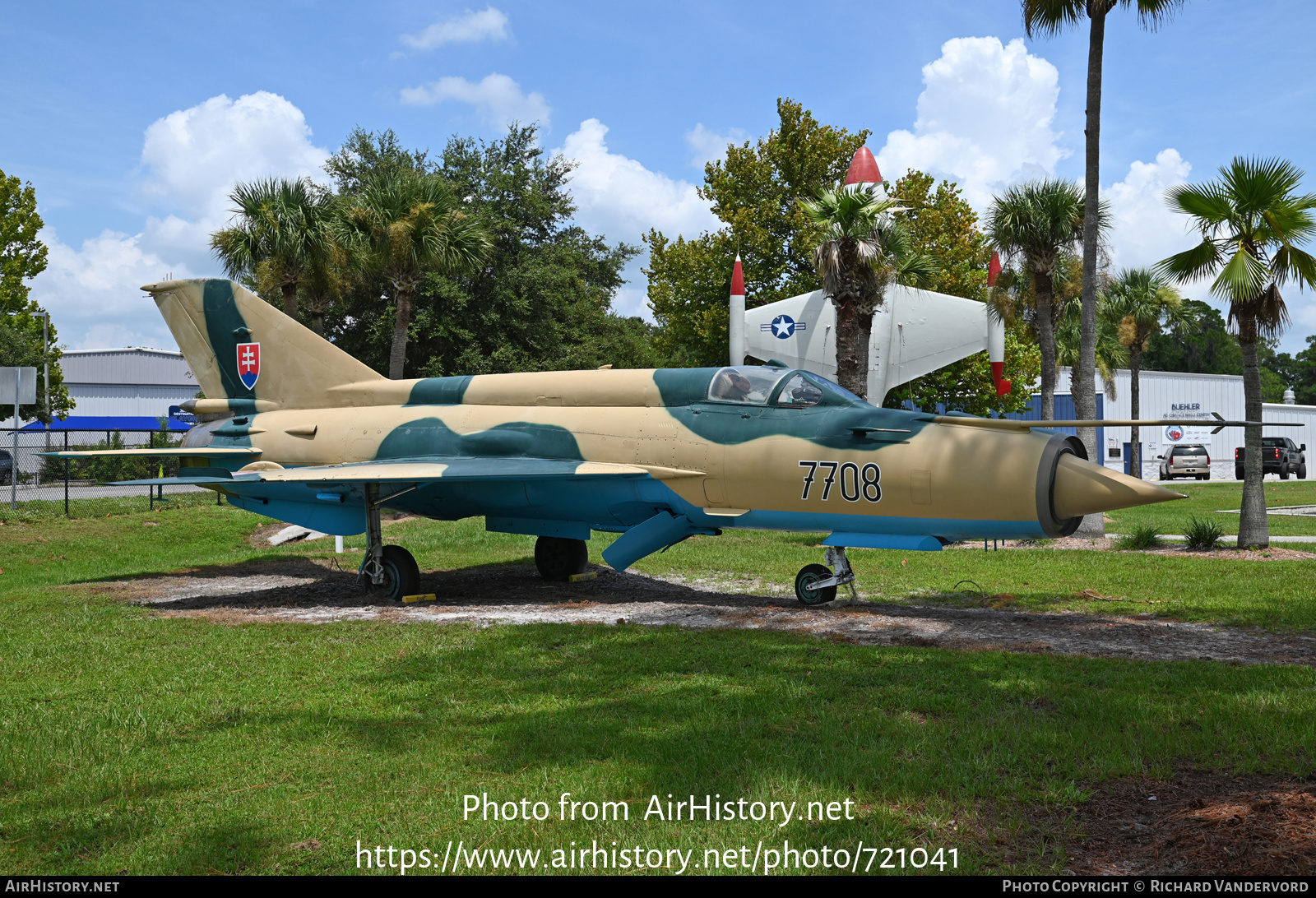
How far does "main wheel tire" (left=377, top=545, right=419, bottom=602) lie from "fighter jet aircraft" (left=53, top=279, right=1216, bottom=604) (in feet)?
0.11

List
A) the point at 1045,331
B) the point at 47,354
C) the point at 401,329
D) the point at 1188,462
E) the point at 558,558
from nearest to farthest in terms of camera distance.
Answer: the point at 558,558 → the point at 1045,331 → the point at 401,329 → the point at 47,354 → the point at 1188,462

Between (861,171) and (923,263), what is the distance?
303 centimetres

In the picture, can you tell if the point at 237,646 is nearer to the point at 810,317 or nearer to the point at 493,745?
the point at 493,745

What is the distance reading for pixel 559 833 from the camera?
14.5ft

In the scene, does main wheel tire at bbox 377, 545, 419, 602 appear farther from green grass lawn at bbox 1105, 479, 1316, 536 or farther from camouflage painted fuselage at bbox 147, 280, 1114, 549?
green grass lawn at bbox 1105, 479, 1316, 536

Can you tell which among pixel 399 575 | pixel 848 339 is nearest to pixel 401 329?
pixel 848 339

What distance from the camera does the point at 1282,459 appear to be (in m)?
52.8

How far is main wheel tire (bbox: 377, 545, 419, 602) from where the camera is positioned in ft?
42.1

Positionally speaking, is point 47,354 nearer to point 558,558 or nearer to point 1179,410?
point 558,558

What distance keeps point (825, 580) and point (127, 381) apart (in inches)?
3490

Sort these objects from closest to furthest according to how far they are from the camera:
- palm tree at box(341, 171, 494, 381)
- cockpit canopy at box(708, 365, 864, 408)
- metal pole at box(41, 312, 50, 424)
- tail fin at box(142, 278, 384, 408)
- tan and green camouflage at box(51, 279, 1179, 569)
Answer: tan and green camouflage at box(51, 279, 1179, 569) → cockpit canopy at box(708, 365, 864, 408) → tail fin at box(142, 278, 384, 408) → palm tree at box(341, 171, 494, 381) → metal pole at box(41, 312, 50, 424)

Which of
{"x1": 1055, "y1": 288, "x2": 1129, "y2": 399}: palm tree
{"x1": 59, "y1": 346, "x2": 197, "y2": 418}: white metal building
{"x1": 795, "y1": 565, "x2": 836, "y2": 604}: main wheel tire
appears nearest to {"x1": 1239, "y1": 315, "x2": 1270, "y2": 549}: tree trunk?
{"x1": 795, "y1": 565, "x2": 836, "y2": 604}: main wheel tire

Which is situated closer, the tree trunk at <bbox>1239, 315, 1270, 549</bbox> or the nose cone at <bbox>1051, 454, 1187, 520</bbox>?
the nose cone at <bbox>1051, 454, 1187, 520</bbox>

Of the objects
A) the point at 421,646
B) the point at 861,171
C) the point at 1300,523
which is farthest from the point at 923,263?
the point at 421,646
